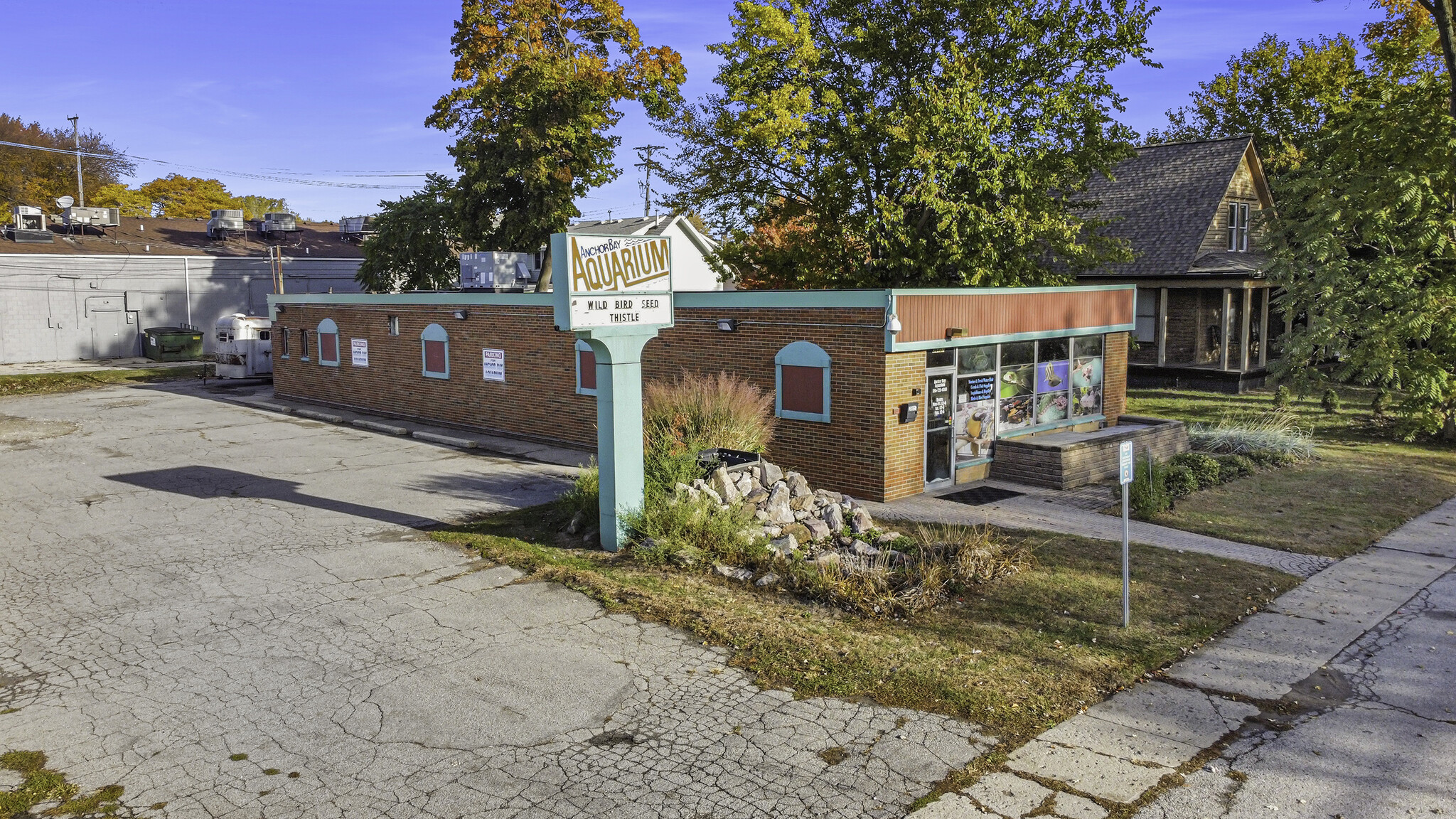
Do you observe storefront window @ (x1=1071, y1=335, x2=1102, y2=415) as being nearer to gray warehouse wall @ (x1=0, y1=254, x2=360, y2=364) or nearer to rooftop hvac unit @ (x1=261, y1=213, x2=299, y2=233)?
gray warehouse wall @ (x1=0, y1=254, x2=360, y2=364)

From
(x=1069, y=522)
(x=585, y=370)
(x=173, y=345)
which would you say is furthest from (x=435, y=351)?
(x=173, y=345)

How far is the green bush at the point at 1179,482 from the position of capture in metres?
16.5

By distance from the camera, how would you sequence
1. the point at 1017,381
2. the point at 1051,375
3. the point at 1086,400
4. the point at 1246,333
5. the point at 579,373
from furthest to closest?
the point at 1246,333 < the point at 579,373 < the point at 1086,400 < the point at 1051,375 < the point at 1017,381

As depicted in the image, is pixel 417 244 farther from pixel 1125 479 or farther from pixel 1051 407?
A: pixel 1125 479

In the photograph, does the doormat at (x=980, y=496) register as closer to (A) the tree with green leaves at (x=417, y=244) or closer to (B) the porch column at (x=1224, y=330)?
(B) the porch column at (x=1224, y=330)

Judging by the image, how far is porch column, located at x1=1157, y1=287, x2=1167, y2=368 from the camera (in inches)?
1204

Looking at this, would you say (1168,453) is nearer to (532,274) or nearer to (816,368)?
(816,368)

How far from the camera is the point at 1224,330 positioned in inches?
1169

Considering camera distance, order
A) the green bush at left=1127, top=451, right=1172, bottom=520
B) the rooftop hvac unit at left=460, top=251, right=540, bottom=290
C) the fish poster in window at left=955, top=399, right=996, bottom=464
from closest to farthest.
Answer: the green bush at left=1127, top=451, right=1172, bottom=520
the fish poster in window at left=955, top=399, right=996, bottom=464
the rooftop hvac unit at left=460, top=251, right=540, bottom=290

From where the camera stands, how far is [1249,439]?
1992 cm

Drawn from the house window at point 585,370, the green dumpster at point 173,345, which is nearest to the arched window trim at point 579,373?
the house window at point 585,370

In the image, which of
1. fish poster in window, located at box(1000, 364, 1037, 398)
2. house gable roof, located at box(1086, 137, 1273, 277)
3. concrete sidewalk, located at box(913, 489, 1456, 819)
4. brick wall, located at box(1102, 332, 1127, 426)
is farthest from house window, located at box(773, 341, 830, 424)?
house gable roof, located at box(1086, 137, 1273, 277)

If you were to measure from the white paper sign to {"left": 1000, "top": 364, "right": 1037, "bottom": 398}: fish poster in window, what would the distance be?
37.0 ft

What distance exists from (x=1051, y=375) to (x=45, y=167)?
69638 mm
